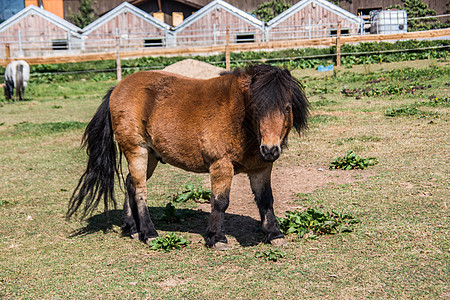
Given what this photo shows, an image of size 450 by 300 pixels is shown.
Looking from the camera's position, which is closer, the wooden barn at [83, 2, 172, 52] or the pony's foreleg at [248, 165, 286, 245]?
the pony's foreleg at [248, 165, 286, 245]

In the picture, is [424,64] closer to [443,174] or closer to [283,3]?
[443,174]

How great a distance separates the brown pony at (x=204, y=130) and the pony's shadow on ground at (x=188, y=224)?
0.36 meters

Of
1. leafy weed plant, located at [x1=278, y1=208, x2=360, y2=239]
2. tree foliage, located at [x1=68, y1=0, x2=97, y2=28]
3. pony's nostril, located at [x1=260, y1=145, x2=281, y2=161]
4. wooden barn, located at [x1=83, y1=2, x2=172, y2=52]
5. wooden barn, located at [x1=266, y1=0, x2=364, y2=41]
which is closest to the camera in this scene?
pony's nostril, located at [x1=260, y1=145, x2=281, y2=161]

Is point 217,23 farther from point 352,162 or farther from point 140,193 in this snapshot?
point 140,193

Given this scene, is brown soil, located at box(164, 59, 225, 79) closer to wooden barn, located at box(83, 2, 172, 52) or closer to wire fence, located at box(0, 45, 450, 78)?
wire fence, located at box(0, 45, 450, 78)

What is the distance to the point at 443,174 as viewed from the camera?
24.2 feet

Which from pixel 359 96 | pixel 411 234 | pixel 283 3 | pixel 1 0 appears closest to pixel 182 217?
pixel 411 234

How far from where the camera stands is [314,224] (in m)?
5.71

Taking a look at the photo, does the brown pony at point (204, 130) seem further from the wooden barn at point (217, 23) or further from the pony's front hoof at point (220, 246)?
the wooden barn at point (217, 23)

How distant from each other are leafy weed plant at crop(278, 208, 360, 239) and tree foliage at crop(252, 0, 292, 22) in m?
41.9

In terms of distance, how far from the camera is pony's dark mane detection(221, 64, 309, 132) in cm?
498

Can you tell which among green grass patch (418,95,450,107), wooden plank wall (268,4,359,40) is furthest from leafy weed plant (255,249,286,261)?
wooden plank wall (268,4,359,40)

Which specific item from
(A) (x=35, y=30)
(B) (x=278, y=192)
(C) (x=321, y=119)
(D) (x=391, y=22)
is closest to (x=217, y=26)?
(D) (x=391, y=22)

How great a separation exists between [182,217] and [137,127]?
1.47 m
